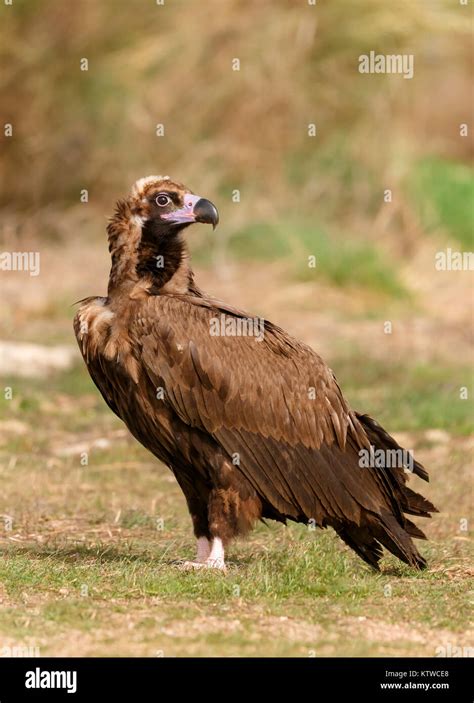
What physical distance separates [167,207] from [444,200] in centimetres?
1303

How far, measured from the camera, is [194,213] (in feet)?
22.4

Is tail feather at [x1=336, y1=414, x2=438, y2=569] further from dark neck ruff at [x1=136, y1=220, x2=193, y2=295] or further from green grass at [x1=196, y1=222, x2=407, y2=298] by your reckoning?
green grass at [x1=196, y1=222, x2=407, y2=298]

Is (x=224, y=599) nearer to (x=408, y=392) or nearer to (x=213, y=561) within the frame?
(x=213, y=561)

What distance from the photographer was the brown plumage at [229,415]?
641 centimetres

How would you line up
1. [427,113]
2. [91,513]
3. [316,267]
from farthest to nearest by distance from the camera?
[427,113]
[316,267]
[91,513]

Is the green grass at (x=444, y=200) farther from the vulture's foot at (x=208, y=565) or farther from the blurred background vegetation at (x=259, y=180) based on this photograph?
the vulture's foot at (x=208, y=565)

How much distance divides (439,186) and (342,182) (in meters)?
1.90

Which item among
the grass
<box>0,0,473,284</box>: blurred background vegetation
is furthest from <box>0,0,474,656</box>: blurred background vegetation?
the grass

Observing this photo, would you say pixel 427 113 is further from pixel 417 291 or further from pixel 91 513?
pixel 91 513

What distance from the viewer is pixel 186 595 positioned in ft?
19.8

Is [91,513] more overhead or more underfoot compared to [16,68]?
more underfoot

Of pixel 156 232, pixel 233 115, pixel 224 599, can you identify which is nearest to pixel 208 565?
pixel 224 599

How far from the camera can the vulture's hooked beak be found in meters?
6.82
